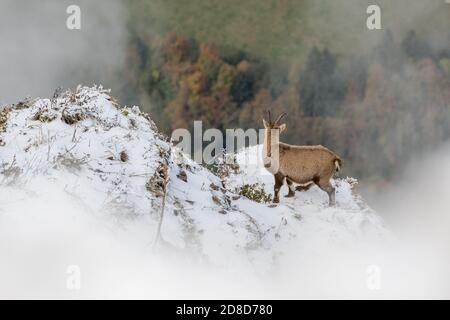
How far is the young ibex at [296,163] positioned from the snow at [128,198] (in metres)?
1.64

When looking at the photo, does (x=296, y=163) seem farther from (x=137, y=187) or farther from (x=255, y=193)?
(x=137, y=187)

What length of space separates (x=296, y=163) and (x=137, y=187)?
17.5ft

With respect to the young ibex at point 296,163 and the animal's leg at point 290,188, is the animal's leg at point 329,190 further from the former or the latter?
the animal's leg at point 290,188

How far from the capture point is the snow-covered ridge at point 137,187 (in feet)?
32.2

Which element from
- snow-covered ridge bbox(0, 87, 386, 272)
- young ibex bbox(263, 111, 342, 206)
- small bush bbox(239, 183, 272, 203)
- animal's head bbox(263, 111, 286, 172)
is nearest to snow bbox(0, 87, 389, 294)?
snow-covered ridge bbox(0, 87, 386, 272)

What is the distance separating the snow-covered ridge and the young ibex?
1.67 metres

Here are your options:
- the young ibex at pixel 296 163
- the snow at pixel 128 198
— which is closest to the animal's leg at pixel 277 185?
the young ibex at pixel 296 163

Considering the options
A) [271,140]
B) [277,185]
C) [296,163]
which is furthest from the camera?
[296,163]

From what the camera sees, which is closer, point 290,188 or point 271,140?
point 271,140

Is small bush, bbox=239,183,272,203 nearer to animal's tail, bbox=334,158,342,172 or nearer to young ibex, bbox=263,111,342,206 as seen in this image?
young ibex, bbox=263,111,342,206

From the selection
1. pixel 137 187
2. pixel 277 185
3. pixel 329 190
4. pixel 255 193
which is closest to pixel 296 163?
pixel 277 185

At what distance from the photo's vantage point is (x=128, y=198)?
10078mm

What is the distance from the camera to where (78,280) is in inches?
336
